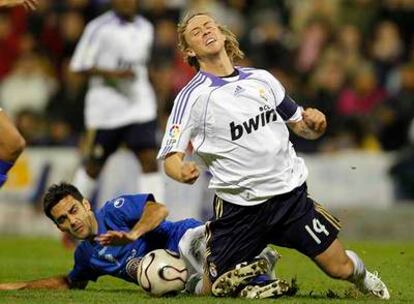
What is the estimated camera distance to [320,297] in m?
9.52

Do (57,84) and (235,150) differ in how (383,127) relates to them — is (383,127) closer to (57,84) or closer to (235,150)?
(57,84)

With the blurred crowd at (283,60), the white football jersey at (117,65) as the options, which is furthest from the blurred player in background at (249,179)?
the blurred crowd at (283,60)

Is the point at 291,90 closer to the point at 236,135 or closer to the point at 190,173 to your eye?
the point at 236,135

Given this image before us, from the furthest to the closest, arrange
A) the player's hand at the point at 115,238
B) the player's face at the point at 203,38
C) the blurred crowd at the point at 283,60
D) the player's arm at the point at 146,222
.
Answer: the blurred crowd at the point at 283,60, the player's face at the point at 203,38, the player's arm at the point at 146,222, the player's hand at the point at 115,238

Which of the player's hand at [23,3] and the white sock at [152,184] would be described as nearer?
the player's hand at [23,3]

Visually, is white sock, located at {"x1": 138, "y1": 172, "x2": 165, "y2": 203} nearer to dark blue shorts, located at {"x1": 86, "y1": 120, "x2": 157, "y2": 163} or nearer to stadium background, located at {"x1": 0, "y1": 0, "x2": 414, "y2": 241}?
dark blue shorts, located at {"x1": 86, "y1": 120, "x2": 157, "y2": 163}

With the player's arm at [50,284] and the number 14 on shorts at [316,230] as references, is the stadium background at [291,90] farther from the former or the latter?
the number 14 on shorts at [316,230]

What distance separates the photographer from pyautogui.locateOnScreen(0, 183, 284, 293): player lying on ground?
966 centimetres

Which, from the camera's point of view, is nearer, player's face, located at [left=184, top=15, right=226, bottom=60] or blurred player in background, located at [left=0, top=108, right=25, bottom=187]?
player's face, located at [left=184, top=15, right=226, bottom=60]

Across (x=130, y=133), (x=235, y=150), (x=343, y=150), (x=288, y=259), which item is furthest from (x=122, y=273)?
(x=343, y=150)

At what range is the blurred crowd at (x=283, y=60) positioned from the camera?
61.7 ft

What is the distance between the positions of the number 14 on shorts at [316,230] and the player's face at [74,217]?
59.0 inches

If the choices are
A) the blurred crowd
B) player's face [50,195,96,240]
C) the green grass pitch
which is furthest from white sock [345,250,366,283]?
the blurred crowd

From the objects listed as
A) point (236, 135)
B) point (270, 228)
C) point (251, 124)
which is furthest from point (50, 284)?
point (251, 124)
